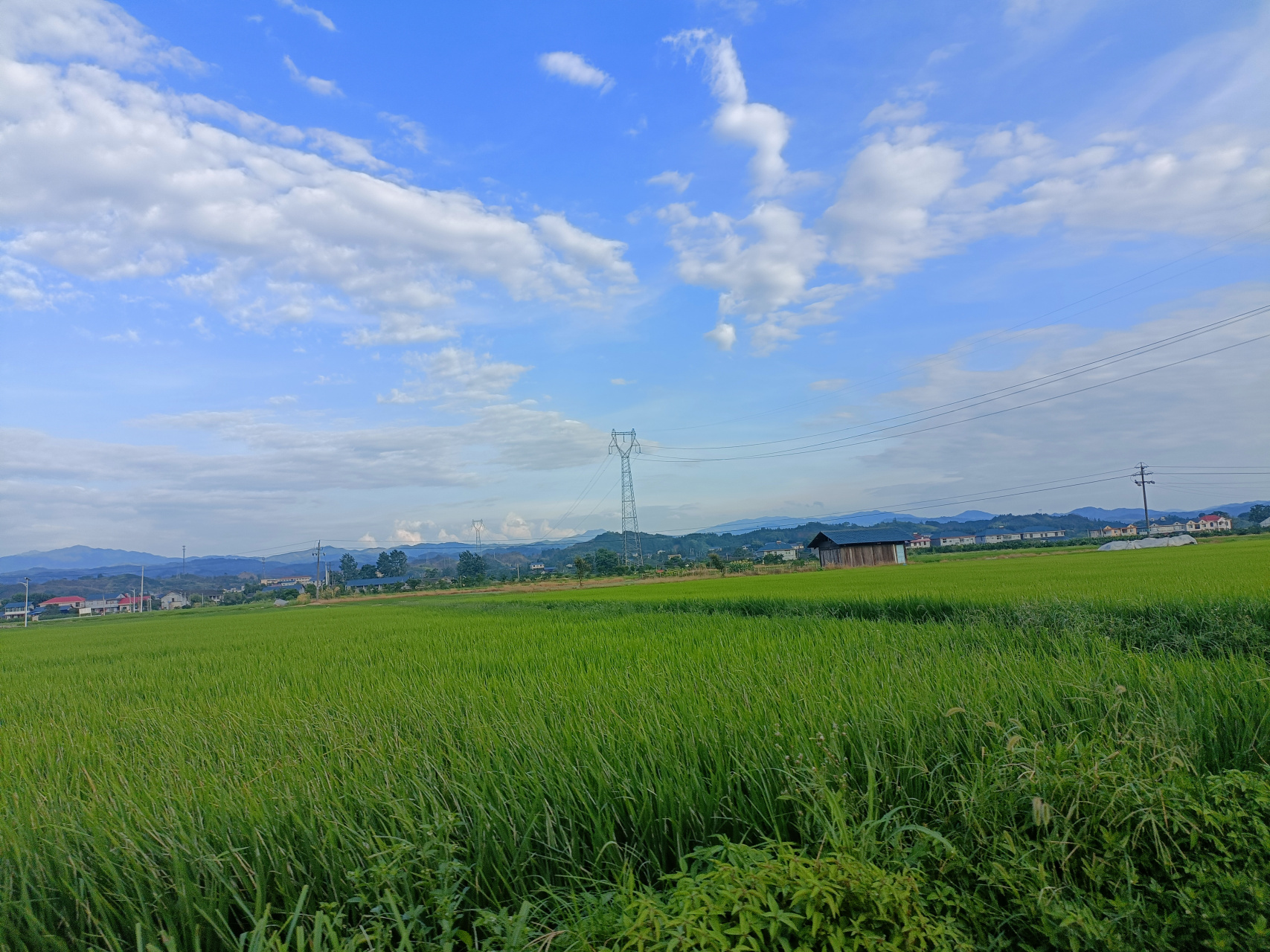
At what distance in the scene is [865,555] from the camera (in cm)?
5297

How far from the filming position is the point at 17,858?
2250 mm

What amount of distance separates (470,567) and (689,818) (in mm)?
88698

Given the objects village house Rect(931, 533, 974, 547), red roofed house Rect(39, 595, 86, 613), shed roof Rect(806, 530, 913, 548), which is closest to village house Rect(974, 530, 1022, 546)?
village house Rect(931, 533, 974, 547)

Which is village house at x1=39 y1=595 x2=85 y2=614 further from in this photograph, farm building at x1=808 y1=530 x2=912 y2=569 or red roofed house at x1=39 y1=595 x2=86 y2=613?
farm building at x1=808 y1=530 x2=912 y2=569

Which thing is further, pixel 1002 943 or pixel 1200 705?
pixel 1200 705

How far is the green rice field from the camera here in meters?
1.77

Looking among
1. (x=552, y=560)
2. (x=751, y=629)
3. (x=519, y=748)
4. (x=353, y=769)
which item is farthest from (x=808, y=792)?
(x=552, y=560)

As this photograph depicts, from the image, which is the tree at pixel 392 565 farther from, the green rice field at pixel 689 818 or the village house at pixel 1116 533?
the green rice field at pixel 689 818

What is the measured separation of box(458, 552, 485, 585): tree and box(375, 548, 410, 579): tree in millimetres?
30510

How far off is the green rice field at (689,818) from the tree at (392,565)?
388 ft

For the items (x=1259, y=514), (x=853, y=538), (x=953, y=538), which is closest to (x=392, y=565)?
(x=853, y=538)

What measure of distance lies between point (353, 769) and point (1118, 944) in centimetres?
308

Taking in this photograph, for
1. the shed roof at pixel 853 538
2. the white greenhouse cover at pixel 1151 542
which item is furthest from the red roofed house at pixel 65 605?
the white greenhouse cover at pixel 1151 542

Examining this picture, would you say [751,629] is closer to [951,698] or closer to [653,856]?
[951,698]
